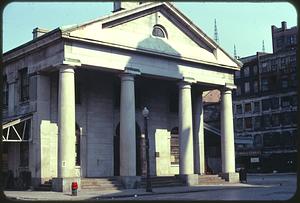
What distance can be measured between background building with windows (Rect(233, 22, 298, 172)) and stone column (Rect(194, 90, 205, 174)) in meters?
32.3

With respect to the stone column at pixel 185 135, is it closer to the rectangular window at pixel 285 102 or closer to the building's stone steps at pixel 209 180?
the building's stone steps at pixel 209 180

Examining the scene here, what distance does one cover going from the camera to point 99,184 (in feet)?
96.3

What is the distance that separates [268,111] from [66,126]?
50342mm

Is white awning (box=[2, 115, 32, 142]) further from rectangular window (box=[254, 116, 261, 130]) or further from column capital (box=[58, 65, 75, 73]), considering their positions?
rectangular window (box=[254, 116, 261, 130])

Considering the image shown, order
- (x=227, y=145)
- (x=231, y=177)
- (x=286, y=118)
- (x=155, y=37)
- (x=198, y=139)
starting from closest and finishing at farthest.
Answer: (x=155, y=37)
(x=231, y=177)
(x=227, y=145)
(x=198, y=139)
(x=286, y=118)

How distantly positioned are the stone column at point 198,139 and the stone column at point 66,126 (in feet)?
44.8

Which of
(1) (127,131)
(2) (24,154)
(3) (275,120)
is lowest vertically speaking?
(2) (24,154)

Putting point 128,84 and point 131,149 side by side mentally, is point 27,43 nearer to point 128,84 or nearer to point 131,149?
point 128,84

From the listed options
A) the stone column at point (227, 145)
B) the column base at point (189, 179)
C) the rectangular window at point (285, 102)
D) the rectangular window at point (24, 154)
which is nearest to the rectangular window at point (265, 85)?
the rectangular window at point (285, 102)

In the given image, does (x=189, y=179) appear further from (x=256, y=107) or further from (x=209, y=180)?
(x=256, y=107)

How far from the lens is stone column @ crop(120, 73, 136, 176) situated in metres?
30.7

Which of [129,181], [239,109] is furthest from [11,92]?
[239,109]

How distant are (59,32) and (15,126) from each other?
7306 millimetres

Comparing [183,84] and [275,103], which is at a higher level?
[275,103]
